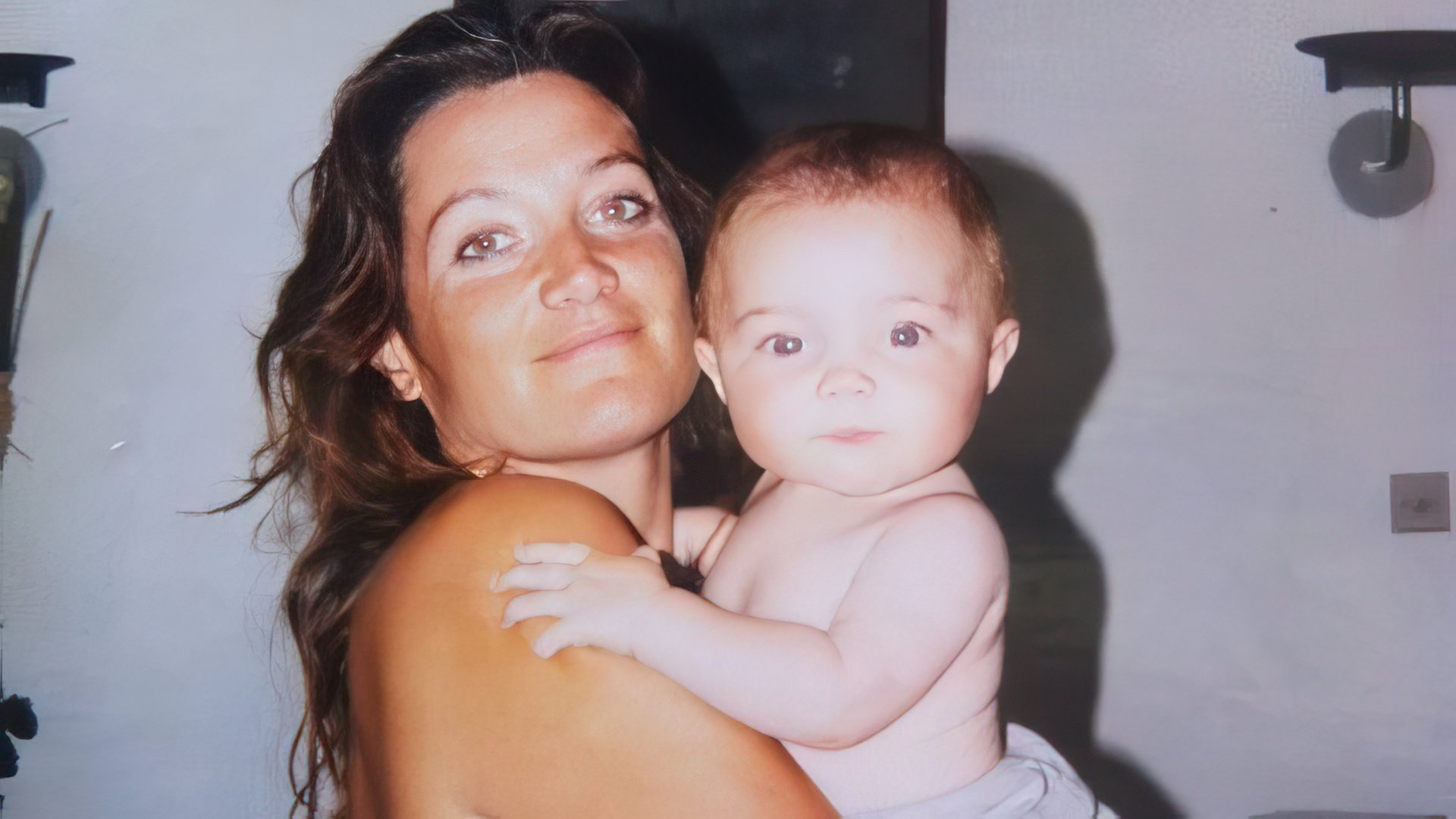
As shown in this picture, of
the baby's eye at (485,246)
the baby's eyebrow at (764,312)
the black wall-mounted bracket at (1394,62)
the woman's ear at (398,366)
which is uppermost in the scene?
the black wall-mounted bracket at (1394,62)

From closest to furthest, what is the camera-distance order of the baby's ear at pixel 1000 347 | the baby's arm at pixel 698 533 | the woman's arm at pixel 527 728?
the woman's arm at pixel 527 728 < the baby's ear at pixel 1000 347 < the baby's arm at pixel 698 533

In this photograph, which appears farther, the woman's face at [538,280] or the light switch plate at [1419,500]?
the light switch plate at [1419,500]

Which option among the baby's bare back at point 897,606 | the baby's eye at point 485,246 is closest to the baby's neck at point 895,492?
the baby's bare back at point 897,606

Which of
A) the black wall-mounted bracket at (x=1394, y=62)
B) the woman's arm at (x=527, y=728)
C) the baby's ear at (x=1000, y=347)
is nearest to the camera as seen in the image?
the woman's arm at (x=527, y=728)

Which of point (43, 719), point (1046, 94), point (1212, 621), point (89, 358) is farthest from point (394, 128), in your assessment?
point (1212, 621)

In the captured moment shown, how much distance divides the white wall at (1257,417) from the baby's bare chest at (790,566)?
0.64 metres

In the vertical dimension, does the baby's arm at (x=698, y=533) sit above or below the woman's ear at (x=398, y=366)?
below

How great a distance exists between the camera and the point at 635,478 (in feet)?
2.30

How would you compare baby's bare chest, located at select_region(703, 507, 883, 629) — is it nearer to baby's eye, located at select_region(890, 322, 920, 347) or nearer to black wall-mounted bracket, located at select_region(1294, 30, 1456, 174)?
baby's eye, located at select_region(890, 322, 920, 347)

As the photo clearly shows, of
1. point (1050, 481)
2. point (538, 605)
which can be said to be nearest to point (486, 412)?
point (538, 605)

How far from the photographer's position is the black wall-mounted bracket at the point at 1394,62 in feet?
3.48

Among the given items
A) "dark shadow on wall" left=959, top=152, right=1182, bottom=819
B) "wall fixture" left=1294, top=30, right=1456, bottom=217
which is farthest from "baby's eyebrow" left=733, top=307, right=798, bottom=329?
"wall fixture" left=1294, top=30, right=1456, bottom=217

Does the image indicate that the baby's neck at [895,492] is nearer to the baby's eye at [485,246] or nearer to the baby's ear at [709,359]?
the baby's ear at [709,359]

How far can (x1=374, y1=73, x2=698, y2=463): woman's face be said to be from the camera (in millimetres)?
614
